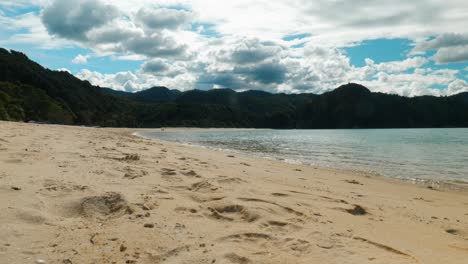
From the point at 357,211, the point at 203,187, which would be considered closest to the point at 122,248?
the point at 203,187

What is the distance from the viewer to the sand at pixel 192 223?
12.4 feet

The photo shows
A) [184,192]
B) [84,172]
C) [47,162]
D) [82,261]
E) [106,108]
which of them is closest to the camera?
[82,261]

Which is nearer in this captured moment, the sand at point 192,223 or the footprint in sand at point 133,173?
the sand at point 192,223

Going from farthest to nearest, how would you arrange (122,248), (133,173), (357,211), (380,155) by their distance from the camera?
1. (380,155)
2. (133,173)
3. (357,211)
4. (122,248)

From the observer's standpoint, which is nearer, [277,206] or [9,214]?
[9,214]

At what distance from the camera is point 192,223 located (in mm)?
4844

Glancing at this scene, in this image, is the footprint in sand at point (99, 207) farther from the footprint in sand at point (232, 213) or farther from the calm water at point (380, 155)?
the calm water at point (380, 155)

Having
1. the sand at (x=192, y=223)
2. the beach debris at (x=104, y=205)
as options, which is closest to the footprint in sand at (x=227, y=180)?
the sand at (x=192, y=223)

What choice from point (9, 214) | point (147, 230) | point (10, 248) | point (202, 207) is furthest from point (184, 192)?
point (10, 248)

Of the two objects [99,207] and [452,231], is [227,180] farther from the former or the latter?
[452,231]

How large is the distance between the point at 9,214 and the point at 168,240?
202cm

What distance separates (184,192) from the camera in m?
6.71

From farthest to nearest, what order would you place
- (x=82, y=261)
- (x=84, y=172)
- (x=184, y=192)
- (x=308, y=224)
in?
(x=84, y=172), (x=184, y=192), (x=308, y=224), (x=82, y=261)

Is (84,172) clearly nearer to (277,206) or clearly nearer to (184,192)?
(184,192)
